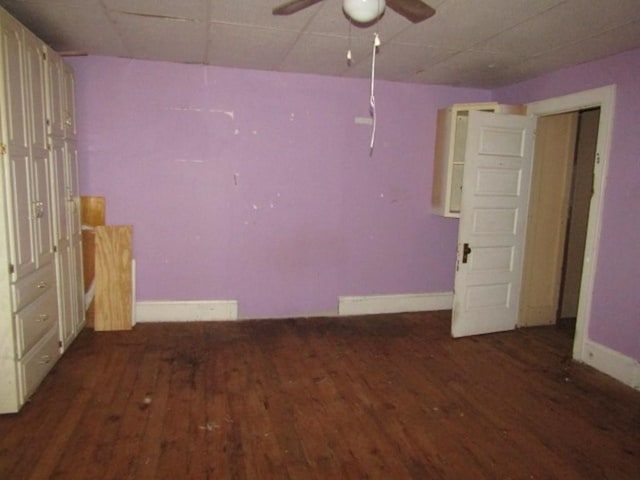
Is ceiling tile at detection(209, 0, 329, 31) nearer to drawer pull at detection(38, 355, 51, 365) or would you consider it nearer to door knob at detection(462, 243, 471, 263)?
door knob at detection(462, 243, 471, 263)

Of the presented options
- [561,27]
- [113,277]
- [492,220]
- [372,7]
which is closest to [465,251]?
[492,220]

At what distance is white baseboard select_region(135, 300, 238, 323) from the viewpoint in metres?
4.12

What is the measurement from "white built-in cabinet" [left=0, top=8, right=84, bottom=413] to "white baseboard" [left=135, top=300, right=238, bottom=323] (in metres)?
0.65

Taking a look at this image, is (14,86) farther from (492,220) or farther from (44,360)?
(492,220)

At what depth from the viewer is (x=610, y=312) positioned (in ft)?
10.9

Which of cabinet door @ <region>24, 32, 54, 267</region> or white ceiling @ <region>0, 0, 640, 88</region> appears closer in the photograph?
white ceiling @ <region>0, 0, 640, 88</region>

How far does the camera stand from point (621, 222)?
10.6ft

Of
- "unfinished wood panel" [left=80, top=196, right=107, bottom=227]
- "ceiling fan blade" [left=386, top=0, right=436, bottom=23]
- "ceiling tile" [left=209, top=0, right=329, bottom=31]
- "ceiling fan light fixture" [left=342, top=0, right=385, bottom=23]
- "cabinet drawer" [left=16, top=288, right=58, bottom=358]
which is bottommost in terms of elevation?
"cabinet drawer" [left=16, top=288, right=58, bottom=358]

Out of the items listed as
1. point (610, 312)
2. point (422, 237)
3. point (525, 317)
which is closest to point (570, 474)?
point (610, 312)

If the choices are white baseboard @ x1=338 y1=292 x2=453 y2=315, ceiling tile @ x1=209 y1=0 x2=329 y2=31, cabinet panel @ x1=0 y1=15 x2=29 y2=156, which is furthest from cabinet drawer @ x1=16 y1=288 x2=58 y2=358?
white baseboard @ x1=338 y1=292 x2=453 y2=315

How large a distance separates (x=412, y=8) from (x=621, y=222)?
243 cm

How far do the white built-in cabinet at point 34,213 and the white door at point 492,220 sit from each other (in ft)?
10.9

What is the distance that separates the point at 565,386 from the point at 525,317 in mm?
1328

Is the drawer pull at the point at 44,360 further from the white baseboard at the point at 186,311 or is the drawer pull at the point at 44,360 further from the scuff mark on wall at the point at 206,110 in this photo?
the scuff mark on wall at the point at 206,110
